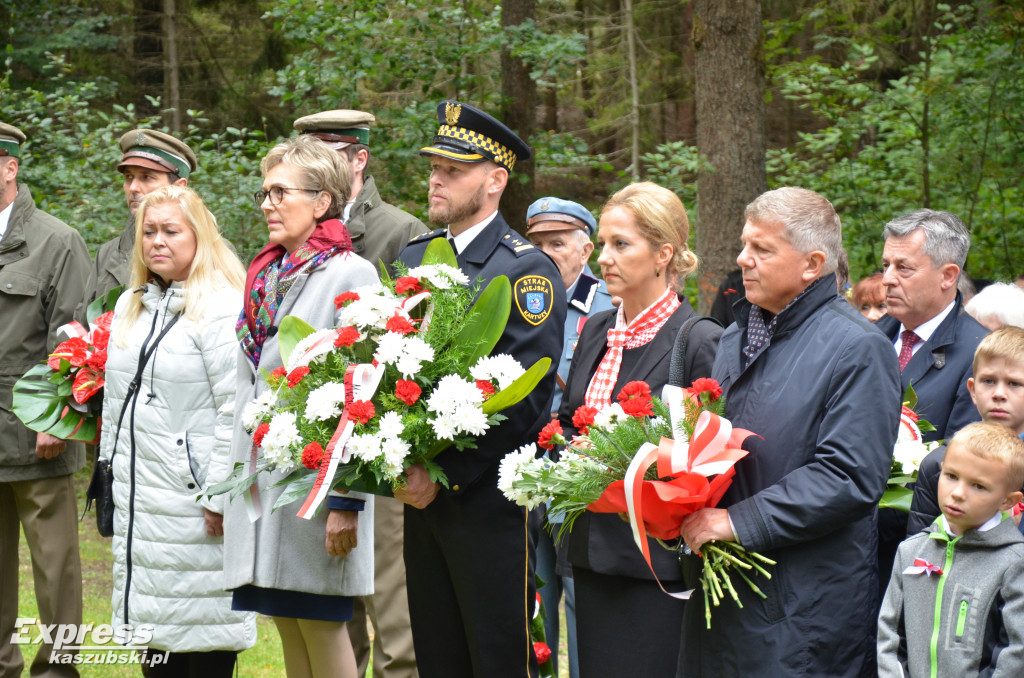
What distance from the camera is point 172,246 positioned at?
4.34m

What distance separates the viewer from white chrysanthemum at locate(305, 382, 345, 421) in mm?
3176

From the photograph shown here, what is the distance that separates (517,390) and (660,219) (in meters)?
0.85

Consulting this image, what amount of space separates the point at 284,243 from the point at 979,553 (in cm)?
263

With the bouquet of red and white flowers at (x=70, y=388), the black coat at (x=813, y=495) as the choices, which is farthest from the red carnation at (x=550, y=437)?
the bouquet of red and white flowers at (x=70, y=388)

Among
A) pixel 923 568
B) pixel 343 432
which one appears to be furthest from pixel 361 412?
pixel 923 568

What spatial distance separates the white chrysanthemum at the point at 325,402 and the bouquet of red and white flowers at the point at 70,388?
1.76 m

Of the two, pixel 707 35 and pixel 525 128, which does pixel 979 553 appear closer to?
pixel 707 35

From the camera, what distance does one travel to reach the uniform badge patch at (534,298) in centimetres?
363

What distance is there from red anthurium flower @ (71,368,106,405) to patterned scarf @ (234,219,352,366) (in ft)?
3.18

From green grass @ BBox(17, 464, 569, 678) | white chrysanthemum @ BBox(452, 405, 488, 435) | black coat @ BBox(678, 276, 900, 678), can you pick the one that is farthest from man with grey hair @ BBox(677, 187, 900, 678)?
green grass @ BBox(17, 464, 569, 678)

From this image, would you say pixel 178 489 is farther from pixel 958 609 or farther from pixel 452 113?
pixel 958 609

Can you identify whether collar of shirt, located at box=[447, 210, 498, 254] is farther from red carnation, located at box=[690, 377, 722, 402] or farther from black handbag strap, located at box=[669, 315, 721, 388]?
red carnation, located at box=[690, 377, 722, 402]

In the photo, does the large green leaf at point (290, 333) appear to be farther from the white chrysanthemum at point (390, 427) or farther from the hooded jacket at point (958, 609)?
the hooded jacket at point (958, 609)

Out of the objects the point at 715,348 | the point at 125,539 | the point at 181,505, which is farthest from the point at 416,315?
the point at 125,539
